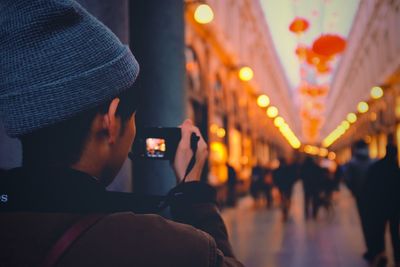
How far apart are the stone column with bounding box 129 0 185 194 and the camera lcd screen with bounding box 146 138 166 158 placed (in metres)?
1.22

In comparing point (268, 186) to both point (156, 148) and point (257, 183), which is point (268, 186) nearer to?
point (257, 183)

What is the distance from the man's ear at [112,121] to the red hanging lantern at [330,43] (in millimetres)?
17295

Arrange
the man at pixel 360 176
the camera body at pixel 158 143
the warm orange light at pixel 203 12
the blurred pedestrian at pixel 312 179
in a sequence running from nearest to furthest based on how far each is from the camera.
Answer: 1. the camera body at pixel 158 143
2. the man at pixel 360 176
3. the warm orange light at pixel 203 12
4. the blurred pedestrian at pixel 312 179

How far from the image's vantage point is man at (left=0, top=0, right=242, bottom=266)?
1.08m

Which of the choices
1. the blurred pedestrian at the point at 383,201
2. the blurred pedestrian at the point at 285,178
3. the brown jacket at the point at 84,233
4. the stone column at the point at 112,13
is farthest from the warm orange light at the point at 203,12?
the brown jacket at the point at 84,233

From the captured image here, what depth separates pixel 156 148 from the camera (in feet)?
5.48

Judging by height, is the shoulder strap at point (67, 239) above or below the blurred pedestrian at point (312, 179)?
above

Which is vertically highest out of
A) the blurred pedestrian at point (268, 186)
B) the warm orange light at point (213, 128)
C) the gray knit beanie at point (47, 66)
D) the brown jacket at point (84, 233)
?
the gray knit beanie at point (47, 66)

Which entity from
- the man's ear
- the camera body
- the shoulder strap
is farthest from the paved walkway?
the shoulder strap

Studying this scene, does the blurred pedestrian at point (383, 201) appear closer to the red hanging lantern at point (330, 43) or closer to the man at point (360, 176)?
the man at point (360, 176)

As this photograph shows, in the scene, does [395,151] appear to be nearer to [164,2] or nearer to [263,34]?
[164,2]

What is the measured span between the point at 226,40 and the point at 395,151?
12.7 metres

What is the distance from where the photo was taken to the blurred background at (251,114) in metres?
2.88

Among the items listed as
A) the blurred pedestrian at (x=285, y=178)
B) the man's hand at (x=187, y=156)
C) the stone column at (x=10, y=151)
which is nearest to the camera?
the man's hand at (x=187, y=156)
